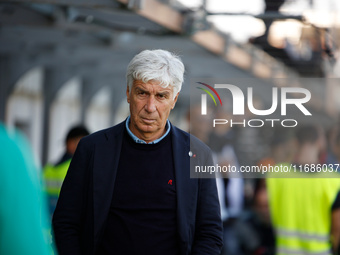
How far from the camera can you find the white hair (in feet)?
9.73

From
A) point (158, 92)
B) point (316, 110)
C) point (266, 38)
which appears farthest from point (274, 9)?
point (316, 110)

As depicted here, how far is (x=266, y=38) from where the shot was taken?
9.55 m

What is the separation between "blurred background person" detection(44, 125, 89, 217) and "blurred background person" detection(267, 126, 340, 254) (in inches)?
70.2

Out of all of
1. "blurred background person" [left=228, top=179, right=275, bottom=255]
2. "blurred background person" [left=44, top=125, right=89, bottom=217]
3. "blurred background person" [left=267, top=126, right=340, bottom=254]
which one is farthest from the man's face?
"blurred background person" [left=228, top=179, right=275, bottom=255]

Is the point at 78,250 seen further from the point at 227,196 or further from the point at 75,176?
the point at 227,196

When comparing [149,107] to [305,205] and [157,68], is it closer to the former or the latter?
[157,68]

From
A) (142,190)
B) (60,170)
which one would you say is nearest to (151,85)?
(142,190)

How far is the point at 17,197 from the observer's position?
145 centimetres

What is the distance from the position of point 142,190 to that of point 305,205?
2.82m

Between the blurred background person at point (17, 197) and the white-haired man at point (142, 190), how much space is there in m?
1.43

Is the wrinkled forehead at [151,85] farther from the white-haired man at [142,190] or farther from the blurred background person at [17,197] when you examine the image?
the blurred background person at [17,197]

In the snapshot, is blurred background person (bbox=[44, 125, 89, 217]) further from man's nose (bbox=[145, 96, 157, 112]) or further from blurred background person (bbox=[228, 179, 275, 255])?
man's nose (bbox=[145, 96, 157, 112])

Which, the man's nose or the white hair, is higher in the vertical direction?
the white hair

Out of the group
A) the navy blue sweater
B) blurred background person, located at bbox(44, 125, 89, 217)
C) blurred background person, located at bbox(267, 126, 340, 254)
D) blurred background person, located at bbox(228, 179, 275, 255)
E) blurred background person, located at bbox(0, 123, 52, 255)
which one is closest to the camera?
blurred background person, located at bbox(0, 123, 52, 255)
